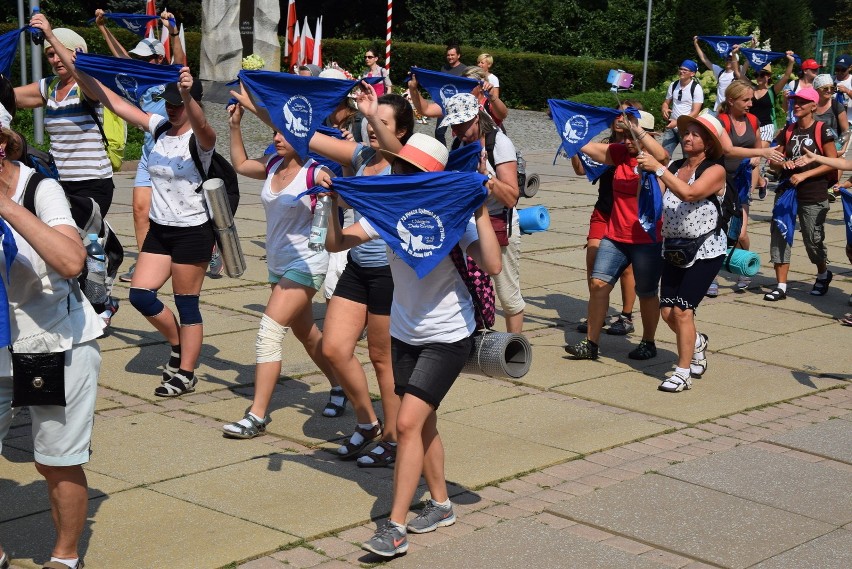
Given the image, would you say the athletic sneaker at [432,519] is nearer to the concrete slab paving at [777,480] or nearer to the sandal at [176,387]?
the concrete slab paving at [777,480]

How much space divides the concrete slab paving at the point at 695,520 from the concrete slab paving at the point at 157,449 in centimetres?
177

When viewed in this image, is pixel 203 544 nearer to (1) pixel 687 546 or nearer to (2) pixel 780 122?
(1) pixel 687 546

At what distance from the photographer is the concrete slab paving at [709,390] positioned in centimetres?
750

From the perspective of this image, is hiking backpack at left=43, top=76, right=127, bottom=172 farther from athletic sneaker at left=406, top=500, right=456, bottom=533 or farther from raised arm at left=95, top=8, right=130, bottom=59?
athletic sneaker at left=406, top=500, right=456, bottom=533

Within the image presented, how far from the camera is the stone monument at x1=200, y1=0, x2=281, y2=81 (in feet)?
93.6

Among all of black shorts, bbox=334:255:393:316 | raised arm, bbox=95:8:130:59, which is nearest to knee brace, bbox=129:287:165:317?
black shorts, bbox=334:255:393:316

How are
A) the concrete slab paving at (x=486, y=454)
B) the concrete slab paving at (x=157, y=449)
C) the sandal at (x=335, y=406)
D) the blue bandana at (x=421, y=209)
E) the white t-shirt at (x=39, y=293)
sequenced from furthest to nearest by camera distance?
the sandal at (x=335, y=406) → the concrete slab paving at (x=486, y=454) → the concrete slab paving at (x=157, y=449) → the blue bandana at (x=421, y=209) → the white t-shirt at (x=39, y=293)

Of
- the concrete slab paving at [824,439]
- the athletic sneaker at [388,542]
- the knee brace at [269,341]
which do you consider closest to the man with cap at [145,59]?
the knee brace at [269,341]

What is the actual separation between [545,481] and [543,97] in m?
27.5

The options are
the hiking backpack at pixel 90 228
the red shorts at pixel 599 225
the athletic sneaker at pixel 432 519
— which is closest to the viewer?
the hiking backpack at pixel 90 228

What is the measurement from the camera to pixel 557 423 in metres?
7.07

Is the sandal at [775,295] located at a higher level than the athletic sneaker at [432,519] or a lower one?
lower

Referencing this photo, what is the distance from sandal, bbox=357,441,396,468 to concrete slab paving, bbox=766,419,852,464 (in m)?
2.26

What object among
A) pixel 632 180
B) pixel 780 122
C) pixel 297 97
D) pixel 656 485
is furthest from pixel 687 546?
pixel 780 122
